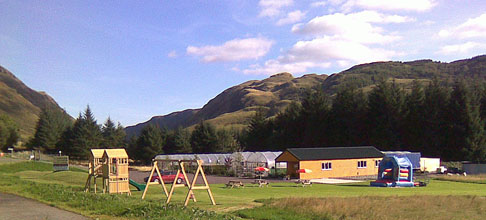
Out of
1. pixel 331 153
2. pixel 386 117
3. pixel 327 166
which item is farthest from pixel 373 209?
pixel 386 117

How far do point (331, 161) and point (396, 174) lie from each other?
12.7 meters

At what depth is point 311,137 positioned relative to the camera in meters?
83.9

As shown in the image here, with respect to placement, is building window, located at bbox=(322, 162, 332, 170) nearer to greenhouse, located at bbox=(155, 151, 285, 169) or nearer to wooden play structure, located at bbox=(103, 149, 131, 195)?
greenhouse, located at bbox=(155, 151, 285, 169)

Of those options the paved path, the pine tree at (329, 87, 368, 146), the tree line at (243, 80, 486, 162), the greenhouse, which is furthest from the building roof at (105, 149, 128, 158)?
the pine tree at (329, 87, 368, 146)

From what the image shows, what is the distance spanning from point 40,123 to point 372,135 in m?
66.2

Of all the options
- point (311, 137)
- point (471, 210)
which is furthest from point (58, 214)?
point (311, 137)

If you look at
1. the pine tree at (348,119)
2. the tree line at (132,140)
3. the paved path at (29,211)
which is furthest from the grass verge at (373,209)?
the tree line at (132,140)

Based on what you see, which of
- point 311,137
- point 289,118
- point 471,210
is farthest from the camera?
point 289,118

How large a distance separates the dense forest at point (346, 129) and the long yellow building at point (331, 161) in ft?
56.1

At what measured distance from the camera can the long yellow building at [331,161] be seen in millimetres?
52003

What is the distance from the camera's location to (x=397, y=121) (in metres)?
74.7

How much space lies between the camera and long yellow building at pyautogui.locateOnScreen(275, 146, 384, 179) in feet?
Answer: 171

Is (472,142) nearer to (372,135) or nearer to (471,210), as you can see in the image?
(372,135)

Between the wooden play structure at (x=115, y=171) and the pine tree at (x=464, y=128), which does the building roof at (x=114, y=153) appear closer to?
the wooden play structure at (x=115, y=171)
